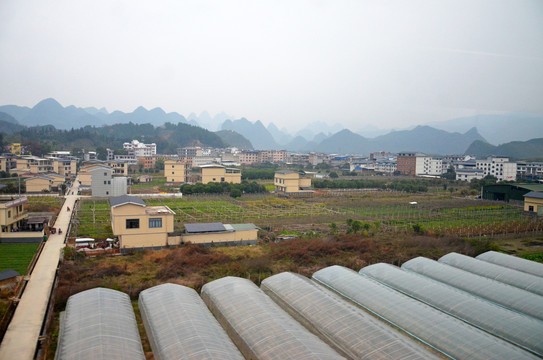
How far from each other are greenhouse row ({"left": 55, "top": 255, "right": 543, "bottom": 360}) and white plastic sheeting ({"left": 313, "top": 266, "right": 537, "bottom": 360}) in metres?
0.01

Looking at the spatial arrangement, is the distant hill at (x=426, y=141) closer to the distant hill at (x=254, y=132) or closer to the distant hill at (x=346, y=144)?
the distant hill at (x=346, y=144)

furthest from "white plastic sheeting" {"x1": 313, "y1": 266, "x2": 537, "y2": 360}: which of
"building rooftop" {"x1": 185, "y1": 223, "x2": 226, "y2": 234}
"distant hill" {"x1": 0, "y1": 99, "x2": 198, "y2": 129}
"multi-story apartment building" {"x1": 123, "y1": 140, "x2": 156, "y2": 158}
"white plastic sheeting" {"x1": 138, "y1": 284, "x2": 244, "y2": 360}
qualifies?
"distant hill" {"x1": 0, "y1": 99, "x2": 198, "y2": 129}

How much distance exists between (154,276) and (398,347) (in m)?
4.21

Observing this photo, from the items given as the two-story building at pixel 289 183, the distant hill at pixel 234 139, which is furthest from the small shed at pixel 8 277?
the distant hill at pixel 234 139

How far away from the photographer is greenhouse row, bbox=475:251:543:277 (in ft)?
22.5

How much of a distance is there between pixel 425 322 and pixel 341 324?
102cm

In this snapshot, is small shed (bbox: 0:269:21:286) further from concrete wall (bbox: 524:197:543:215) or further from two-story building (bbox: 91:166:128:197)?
concrete wall (bbox: 524:197:543:215)

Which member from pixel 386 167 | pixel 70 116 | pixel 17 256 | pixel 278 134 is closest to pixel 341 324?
pixel 17 256

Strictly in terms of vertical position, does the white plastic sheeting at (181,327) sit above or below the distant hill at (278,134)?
below

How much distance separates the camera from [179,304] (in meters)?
4.80

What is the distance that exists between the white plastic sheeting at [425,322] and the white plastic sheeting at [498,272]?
2.25 meters

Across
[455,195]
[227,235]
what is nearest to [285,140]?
[455,195]

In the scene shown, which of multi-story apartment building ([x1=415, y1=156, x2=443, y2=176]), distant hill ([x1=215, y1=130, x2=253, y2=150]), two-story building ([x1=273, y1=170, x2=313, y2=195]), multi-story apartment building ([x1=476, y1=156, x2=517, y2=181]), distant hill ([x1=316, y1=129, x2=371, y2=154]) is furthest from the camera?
distant hill ([x1=316, y1=129, x2=371, y2=154])

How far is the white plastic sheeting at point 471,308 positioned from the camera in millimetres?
4398
